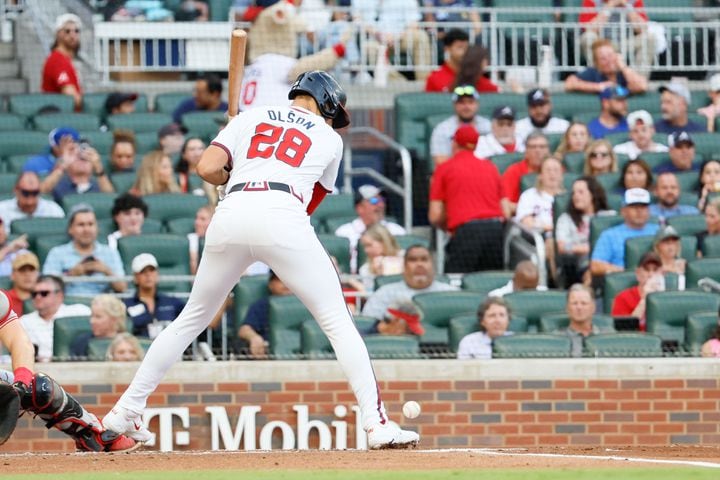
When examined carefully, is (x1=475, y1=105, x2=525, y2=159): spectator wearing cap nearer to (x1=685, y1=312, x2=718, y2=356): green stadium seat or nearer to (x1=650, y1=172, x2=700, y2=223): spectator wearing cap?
(x1=650, y1=172, x2=700, y2=223): spectator wearing cap

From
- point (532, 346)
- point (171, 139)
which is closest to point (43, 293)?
point (171, 139)

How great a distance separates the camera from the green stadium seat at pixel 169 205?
12.4m

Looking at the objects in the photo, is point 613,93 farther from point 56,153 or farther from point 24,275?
point 24,275

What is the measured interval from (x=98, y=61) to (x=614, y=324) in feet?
22.6

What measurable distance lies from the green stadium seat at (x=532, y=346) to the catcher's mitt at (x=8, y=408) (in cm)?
376

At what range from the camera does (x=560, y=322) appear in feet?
35.1

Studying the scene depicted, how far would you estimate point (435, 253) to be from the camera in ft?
43.5

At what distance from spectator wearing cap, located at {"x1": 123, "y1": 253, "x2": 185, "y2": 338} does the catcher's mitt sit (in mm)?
3701

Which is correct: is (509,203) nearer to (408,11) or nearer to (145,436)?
(408,11)

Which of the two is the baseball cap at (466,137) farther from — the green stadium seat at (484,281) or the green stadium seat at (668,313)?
the green stadium seat at (668,313)

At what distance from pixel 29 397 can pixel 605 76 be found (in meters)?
8.78

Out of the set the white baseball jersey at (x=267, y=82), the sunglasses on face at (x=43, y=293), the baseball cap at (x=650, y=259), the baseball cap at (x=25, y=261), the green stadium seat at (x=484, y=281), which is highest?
the white baseball jersey at (x=267, y=82)

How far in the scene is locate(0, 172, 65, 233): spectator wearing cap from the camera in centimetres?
1224

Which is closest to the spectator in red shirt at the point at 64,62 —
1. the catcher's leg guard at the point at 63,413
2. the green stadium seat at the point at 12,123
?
the green stadium seat at the point at 12,123
